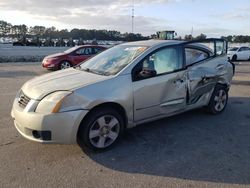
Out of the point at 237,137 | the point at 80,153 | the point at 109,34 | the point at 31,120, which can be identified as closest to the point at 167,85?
the point at 237,137

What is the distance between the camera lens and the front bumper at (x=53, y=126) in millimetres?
4082

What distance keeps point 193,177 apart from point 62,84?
2235 mm

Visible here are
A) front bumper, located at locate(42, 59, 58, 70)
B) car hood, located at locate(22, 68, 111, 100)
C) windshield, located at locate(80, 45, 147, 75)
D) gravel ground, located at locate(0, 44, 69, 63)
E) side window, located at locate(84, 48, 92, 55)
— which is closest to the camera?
car hood, located at locate(22, 68, 111, 100)

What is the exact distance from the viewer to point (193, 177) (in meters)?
3.75

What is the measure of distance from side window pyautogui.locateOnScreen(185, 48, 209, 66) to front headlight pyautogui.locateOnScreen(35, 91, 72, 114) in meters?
2.58

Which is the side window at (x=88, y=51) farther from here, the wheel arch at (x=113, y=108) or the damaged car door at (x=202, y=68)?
the wheel arch at (x=113, y=108)

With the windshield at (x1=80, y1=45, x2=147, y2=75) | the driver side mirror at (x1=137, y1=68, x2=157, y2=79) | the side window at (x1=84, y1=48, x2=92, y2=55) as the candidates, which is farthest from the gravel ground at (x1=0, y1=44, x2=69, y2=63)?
the driver side mirror at (x1=137, y1=68, x2=157, y2=79)

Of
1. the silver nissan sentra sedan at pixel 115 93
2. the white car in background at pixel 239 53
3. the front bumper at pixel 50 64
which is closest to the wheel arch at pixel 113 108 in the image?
the silver nissan sentra sedan at pixel 115 93

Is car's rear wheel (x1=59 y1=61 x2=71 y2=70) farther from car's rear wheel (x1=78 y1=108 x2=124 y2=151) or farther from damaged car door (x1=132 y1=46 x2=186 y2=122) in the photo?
car's rear wheel (x1=78 y1=108 x2=124 y2=151)

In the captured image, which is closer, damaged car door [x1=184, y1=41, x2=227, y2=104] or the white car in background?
damaged car door [x1=184, y1=41, x2=227, y2=104]

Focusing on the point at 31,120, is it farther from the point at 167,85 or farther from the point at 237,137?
the point at 237,137

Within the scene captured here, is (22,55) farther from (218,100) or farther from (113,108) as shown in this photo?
(113,108)

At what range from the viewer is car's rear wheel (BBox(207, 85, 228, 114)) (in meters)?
6.37

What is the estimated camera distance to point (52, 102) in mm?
4129
